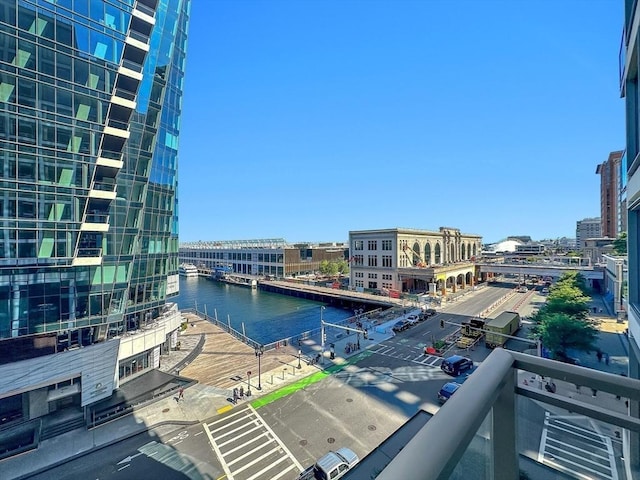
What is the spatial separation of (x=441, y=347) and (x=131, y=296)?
1231 inches

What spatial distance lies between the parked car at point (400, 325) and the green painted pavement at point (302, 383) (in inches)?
368

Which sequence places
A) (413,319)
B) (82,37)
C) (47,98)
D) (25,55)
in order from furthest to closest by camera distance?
1. (413,319)
2. (82,37)
3. (47,98)
4. (25,55)

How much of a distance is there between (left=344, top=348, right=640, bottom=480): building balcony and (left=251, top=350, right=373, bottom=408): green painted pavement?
2452 centimetres

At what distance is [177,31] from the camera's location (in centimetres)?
3322

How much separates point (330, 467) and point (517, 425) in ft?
54.6

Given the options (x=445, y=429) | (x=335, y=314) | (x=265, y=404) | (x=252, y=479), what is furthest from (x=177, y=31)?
(x=335, y=314)

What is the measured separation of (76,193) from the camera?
76.2ft

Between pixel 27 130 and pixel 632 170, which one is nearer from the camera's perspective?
pixel 632 170

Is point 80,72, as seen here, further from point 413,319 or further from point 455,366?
point 413,319

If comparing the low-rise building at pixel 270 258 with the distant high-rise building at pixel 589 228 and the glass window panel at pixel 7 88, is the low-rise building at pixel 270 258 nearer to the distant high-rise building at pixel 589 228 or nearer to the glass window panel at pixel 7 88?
the glass window panel at pixel 7 88

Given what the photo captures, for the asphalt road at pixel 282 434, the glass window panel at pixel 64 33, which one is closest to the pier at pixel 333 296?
the asphalt road at pixel 282 434

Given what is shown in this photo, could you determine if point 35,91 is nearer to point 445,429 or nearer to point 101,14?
point 101,14

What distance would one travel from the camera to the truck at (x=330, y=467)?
16016mm

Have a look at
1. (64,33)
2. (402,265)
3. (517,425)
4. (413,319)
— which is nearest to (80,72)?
(64,33)
